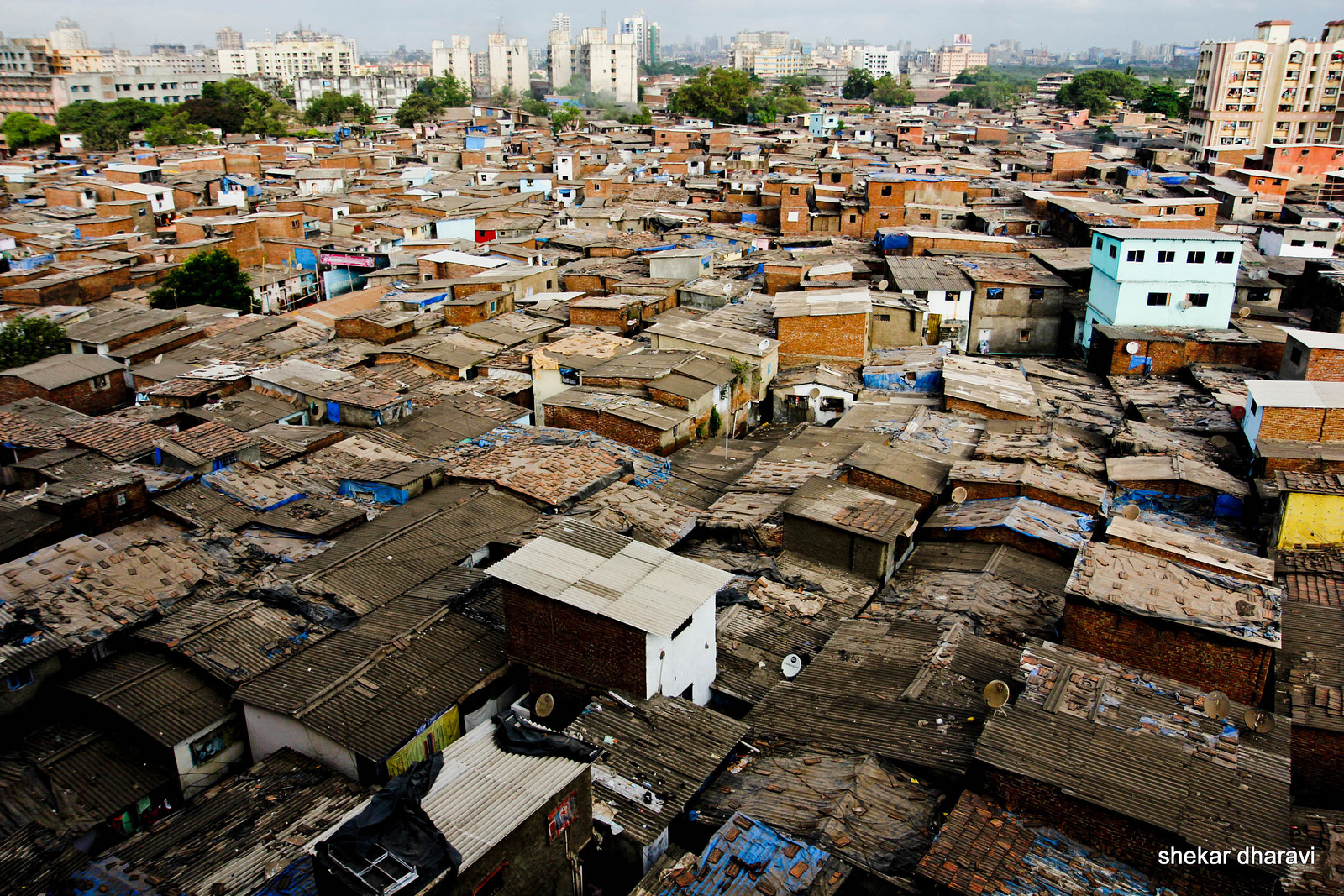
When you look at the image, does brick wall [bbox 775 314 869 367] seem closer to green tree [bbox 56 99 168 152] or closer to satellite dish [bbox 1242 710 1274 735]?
satellite dish [bbox 1242 710 1274 735]

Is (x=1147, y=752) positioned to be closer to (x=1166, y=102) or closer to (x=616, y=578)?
(x=616, y=578)

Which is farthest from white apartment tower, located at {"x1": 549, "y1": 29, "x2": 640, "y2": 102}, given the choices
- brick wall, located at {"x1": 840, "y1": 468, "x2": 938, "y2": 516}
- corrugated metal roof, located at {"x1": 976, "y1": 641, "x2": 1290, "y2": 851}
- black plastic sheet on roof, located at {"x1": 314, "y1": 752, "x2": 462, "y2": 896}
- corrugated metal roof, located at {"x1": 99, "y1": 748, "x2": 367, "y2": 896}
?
black plastic sheet on roof, located at {"x1": 314, "y1": 752, "x2": 462, "y2": 896}

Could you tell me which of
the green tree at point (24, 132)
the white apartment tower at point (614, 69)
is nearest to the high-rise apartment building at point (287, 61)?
the white apartment tower at point (614, 69)

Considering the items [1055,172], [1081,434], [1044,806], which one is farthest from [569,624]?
[1055,172]

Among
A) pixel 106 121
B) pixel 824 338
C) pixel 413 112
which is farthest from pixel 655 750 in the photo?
pixel 413 112

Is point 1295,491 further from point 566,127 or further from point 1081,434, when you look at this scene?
point 566,127

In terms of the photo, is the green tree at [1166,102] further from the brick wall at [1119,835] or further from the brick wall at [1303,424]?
the brick wall at [1119,835]
